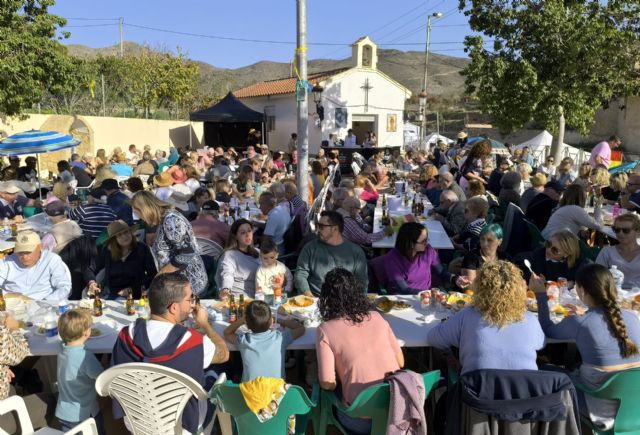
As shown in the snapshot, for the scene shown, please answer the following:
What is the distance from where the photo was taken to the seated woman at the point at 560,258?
14.5ft

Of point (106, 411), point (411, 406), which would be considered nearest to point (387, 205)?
point (106, 411)

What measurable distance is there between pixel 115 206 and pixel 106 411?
3525 millimetres

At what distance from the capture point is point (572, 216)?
5.90 meters

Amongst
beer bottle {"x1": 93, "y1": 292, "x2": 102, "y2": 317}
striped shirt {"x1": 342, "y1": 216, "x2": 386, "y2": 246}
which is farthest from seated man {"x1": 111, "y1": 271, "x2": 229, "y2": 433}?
striped shirt {"x1": 342, "y1": 216, "x2": 386, "y2": 246}

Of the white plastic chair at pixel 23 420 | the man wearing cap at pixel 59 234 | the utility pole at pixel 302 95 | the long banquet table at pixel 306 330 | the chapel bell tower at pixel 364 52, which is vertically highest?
the chapel bell tower at pixel 364 52

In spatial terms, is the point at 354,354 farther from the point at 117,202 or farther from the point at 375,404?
the point at 117,202

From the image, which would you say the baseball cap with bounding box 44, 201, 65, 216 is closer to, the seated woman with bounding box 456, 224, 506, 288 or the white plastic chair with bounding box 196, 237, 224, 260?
the white plastic chair with bounding box 196, 237, 224, 260

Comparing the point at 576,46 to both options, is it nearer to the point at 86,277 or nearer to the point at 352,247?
the point at 352,247

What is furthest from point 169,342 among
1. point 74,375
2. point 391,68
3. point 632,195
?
point 391,68

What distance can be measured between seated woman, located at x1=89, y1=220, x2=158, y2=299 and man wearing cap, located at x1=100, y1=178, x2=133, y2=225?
2.16m

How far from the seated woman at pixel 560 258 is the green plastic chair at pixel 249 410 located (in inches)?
114

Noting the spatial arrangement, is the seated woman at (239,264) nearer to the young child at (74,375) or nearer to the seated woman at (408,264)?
the seated woman at (408,264)

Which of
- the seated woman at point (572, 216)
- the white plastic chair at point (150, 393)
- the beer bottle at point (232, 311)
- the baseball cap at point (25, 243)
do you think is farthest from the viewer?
the seated woman at point (572, 216)

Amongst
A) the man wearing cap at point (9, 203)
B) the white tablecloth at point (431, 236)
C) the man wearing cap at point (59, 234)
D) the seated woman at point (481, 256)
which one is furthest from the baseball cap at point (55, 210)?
the seated woman at point (481, 256)
